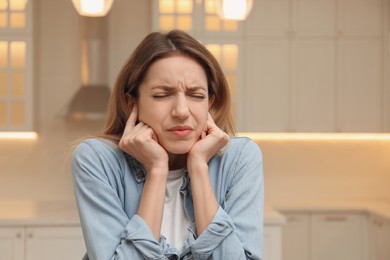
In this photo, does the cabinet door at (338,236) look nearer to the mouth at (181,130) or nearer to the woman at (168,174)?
the woman at (168,174)

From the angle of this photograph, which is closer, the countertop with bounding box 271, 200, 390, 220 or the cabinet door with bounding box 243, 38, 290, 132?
the countertop with bounding box 271, 200, 390, 220

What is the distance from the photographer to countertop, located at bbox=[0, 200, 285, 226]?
4.82 metres

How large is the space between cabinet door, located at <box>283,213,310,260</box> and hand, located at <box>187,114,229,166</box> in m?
4.28

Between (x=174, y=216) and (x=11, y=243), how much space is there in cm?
347

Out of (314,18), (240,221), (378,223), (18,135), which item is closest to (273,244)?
(378,223)

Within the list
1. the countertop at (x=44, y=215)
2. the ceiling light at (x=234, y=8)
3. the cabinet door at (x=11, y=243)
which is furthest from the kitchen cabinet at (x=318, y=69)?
the ceiling light at (x=234, y=8)

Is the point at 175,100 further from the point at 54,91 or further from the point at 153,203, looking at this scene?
the point at 54,91

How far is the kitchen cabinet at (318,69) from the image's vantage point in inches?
240

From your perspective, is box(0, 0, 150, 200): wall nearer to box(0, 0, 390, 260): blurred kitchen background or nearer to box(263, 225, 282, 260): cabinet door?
box(0, 0, 390, 260): blurred kitchen background

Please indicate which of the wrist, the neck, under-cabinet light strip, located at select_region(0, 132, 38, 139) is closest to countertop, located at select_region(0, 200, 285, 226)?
under-cabinet light strip, located at select_region(0, 132, 38, 139)

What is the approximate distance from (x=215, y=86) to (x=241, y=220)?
341 mm

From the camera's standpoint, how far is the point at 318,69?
20.1ft

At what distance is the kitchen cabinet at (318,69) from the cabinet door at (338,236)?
73cm

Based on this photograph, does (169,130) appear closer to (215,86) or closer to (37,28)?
(215,86)
